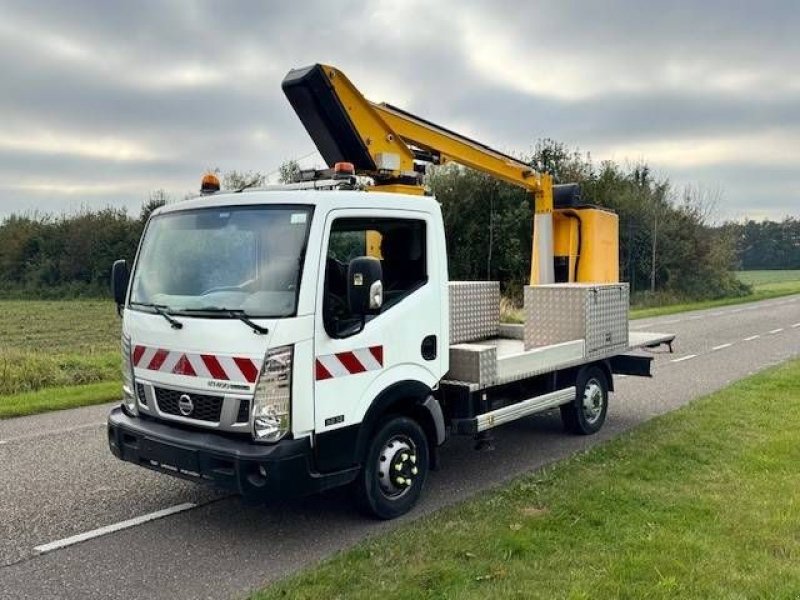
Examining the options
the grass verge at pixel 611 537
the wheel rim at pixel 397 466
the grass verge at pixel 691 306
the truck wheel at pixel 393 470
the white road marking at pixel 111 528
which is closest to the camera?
the grass verge at pixel 611 537

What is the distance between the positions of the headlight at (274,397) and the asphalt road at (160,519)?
85 centimetres

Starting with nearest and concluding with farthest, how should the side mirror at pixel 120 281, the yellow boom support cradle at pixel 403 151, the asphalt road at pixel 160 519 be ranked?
the asphalt road at pixel 160 519 < the side mirror at pixel 120 281 < the yellow boom support cradle at pixel 403 151

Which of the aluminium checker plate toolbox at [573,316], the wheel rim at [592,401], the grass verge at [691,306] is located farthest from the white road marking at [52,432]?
the grass verge at [691,306]

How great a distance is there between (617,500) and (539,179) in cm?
549

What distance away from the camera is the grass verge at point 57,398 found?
9125mm

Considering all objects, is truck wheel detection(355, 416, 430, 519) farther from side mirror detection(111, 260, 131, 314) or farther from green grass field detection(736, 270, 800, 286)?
green grass field detection(736, 270, 800, 286)

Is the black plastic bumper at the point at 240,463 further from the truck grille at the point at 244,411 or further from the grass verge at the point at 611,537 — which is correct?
the grass verge at the point at 611,537

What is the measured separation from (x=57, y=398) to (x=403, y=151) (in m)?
6.16

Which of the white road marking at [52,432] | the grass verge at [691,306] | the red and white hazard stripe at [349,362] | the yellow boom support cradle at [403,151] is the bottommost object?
the white road marking at [52,432]

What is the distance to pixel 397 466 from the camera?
16.8ft

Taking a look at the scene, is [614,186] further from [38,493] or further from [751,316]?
[38,493]

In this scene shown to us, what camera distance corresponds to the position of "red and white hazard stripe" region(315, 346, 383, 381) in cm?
455

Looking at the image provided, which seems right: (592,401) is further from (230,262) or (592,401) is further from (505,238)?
(505,238)

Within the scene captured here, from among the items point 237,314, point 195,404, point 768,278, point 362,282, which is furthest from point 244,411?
point 768,278
